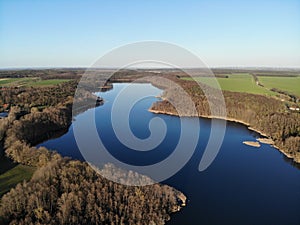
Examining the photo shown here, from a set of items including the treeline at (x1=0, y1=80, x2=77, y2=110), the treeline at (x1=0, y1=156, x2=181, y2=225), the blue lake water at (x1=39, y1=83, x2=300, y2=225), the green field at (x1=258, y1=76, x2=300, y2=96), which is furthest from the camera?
the green field at (x1=258, y1=76, x2=300, y2=96)

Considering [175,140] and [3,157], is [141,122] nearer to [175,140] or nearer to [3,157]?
[175,140]

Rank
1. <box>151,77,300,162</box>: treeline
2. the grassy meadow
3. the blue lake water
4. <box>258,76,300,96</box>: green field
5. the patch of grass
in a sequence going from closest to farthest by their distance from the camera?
the blue lake water, the patch of grass, <box>151,77,300,162</box>: treeline, the grassy meadow, <box>258,76,300,96</box>: green field

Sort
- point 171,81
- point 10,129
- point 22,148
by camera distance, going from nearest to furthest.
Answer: point 22,148
point 10,129
point 171,81

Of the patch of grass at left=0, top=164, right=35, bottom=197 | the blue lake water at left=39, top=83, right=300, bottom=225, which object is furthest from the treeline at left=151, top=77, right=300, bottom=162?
the patch of grass at left=0, top=164, right=35, bottom=197

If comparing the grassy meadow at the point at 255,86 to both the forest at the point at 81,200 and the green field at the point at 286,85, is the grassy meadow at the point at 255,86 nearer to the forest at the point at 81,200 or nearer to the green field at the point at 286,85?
the green field at the point at 286,85

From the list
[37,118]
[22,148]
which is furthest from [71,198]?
[37,118]

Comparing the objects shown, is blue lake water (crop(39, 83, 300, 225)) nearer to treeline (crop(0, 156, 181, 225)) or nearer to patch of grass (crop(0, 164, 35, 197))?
treeline (crop(0, 156, 181, 225))

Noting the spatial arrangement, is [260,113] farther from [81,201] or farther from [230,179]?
[81,201]
